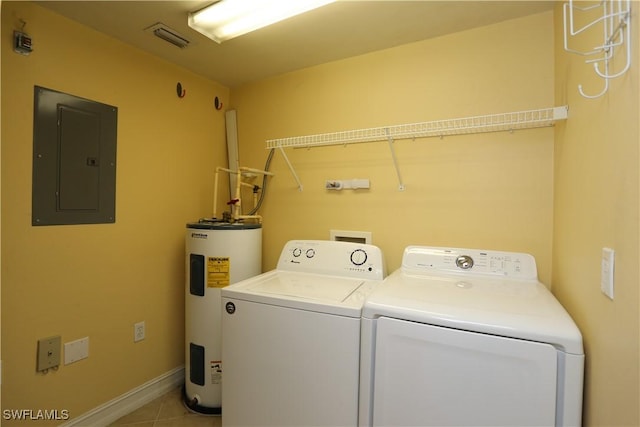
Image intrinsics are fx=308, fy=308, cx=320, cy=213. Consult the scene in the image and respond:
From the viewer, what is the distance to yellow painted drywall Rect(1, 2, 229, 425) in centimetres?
146

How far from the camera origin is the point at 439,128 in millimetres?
1733

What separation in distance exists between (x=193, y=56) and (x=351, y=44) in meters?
1.05

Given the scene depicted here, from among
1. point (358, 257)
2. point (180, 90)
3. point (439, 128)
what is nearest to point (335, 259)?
point (358, 257)

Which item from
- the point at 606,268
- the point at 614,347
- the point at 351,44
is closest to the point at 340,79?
the point at 351,44

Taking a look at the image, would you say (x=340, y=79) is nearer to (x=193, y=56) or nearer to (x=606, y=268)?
(x=193, y=56)

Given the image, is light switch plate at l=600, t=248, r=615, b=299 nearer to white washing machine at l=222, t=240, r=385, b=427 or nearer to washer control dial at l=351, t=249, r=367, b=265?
white washing machine at l=222, t=240, r=385, b=427

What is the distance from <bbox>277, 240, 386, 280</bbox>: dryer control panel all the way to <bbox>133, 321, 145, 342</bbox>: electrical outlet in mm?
983

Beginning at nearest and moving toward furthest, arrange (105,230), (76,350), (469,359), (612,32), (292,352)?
1. (612,32)
2. (469,359)
3. (292,352)
4. (76,350)
5. (105,230)

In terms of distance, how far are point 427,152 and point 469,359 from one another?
116cm

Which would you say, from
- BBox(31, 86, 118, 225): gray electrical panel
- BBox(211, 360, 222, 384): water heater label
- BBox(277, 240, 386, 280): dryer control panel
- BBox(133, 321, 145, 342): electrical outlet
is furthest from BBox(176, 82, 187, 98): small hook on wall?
BBox(211, 360, 222, 384): water heater label

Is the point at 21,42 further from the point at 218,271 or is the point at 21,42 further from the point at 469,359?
the point at 469,359

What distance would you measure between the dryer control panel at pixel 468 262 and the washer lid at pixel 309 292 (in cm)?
27

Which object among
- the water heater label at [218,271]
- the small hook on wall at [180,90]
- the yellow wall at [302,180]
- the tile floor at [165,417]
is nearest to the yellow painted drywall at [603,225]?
the yellow wall at [302,180]

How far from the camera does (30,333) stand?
4.96 ft
